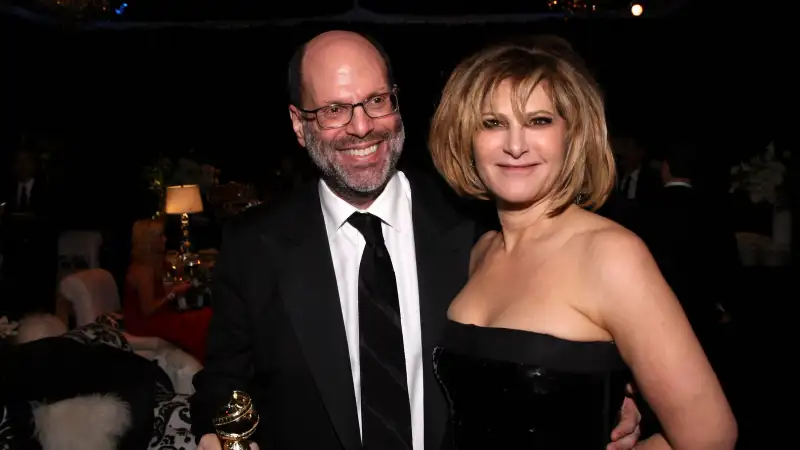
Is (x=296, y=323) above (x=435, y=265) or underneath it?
underneath

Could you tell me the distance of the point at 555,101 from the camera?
156 cm

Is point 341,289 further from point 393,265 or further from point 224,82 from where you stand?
point 224,82

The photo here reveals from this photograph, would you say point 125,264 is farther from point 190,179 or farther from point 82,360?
point 82,360

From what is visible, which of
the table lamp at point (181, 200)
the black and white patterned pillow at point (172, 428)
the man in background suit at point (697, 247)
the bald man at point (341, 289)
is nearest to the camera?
the bald man at point (341, 289)

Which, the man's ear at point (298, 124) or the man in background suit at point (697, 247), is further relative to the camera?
the man in background suit at point (697, 247)

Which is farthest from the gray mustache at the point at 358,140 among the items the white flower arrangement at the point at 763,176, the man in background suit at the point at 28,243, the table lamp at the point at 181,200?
the table lamp at the point at 181,200

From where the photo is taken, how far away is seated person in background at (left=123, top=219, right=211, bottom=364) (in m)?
4.75

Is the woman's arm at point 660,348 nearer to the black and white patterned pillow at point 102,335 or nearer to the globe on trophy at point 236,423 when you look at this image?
the globe on trophy at point 236,423

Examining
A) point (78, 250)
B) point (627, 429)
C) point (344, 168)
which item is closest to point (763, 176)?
point (627, 429)

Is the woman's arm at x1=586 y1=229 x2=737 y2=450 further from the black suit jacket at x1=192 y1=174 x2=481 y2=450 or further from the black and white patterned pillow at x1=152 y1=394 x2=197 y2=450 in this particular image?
the black and white patterned pillow at x1=152 y1=394 x2=197 y2=450

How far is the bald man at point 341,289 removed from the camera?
181cm

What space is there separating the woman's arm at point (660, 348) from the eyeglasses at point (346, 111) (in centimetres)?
70

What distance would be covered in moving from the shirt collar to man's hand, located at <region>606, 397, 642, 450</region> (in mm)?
693

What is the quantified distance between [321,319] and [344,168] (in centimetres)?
37
